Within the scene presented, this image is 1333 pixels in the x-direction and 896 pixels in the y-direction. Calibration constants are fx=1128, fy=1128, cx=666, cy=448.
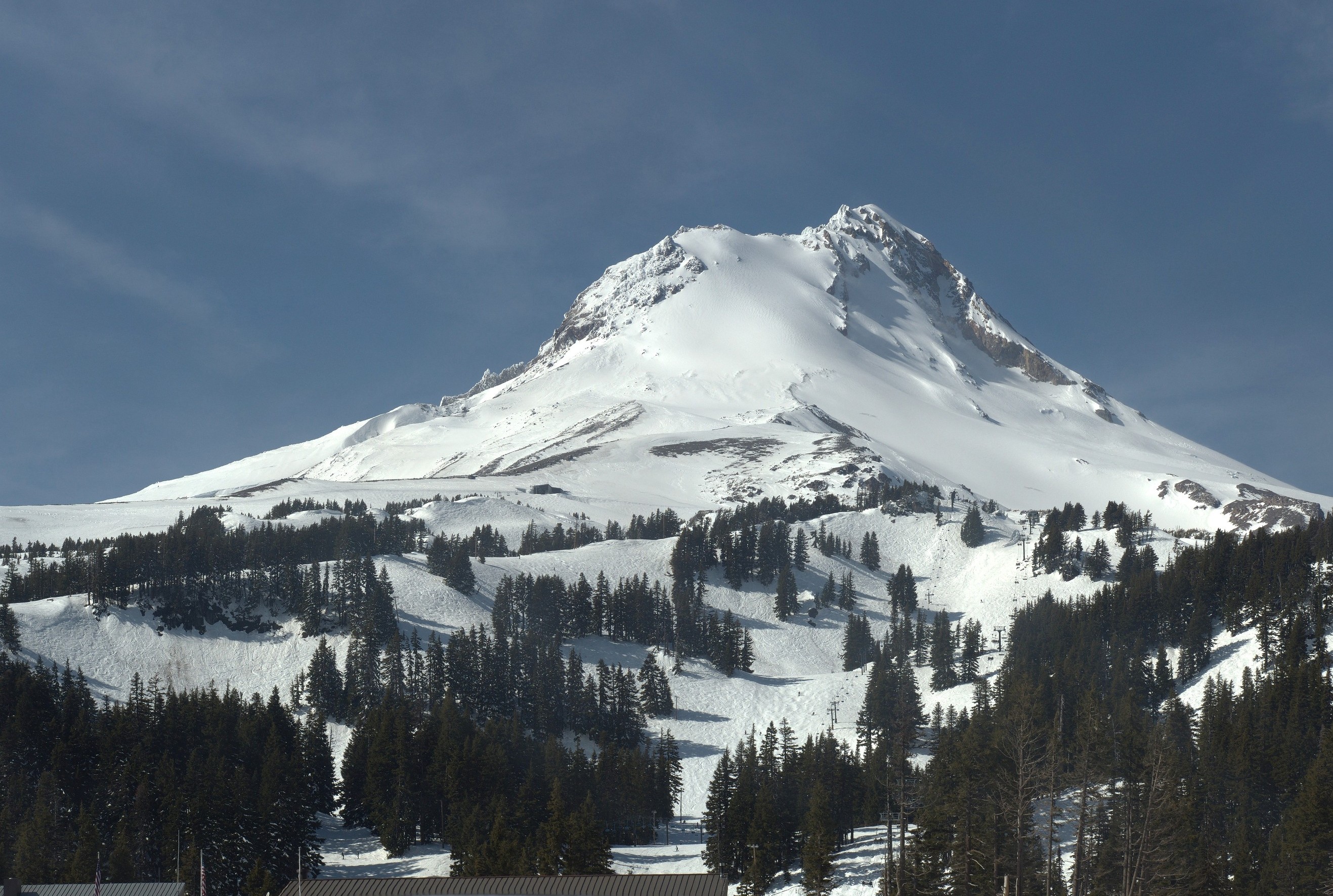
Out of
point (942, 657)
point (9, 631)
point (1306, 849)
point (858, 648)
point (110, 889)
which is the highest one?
point (9, 631)

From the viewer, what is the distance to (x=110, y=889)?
59625mm

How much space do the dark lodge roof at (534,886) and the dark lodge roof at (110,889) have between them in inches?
254

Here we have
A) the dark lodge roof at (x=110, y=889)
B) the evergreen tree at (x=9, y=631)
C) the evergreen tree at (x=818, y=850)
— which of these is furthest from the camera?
the evergreen tree at (x=9, y=631)

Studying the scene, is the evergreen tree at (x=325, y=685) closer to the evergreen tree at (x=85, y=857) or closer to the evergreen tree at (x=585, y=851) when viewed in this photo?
the evergreen tree at (x=85, y=857)

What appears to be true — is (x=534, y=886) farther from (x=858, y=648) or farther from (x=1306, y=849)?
(x=858, y=648)

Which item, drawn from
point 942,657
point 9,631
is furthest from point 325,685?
point 942,657

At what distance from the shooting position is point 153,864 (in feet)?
273

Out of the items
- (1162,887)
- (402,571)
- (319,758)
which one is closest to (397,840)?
(319,758)

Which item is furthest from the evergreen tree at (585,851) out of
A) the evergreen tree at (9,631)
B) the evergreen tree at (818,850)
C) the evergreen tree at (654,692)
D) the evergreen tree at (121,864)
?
the evergreen tree at (9,631)

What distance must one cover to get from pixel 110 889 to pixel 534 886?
74.6 feet

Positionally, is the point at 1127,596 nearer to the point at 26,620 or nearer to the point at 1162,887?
the point at 1162,887

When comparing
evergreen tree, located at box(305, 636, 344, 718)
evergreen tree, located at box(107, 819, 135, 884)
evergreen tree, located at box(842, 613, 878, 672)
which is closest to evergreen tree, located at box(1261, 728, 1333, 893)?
evergreen tree, located at box(107, 819, 135, 884)

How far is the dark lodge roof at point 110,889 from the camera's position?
59.1 meters

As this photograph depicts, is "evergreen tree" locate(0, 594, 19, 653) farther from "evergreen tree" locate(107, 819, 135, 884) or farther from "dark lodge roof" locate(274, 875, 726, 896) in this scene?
"dark lodge roof" locate(274, 875, 726, 896)
